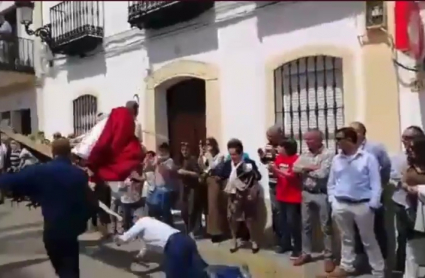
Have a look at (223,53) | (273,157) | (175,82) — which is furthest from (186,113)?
(273,157)

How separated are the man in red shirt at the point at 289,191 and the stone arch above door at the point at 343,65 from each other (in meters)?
0.42

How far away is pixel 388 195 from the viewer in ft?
11.5

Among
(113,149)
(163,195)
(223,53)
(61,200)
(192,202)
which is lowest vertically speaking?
(192,202)

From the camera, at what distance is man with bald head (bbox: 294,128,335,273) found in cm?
362

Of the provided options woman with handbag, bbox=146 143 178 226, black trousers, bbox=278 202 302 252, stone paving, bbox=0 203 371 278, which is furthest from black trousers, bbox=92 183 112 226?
black trousers, bbox=278 202 302 252

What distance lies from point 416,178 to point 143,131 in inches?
53.7

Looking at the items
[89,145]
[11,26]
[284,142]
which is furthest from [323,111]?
[11,26]

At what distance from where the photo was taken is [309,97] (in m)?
3.60

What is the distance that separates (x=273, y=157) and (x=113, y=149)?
1.57 m

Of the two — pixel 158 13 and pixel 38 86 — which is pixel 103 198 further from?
pixel 158 13

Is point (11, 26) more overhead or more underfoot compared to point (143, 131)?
more overhead

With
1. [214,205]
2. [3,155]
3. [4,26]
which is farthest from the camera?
[214,205]

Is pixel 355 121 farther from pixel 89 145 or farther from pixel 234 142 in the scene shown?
pixel 89 145

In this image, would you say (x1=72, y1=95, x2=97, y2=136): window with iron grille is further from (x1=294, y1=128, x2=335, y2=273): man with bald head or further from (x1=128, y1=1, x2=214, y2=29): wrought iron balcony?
(x1=294, y1=128, x2=335, y2=273): man with bald head
